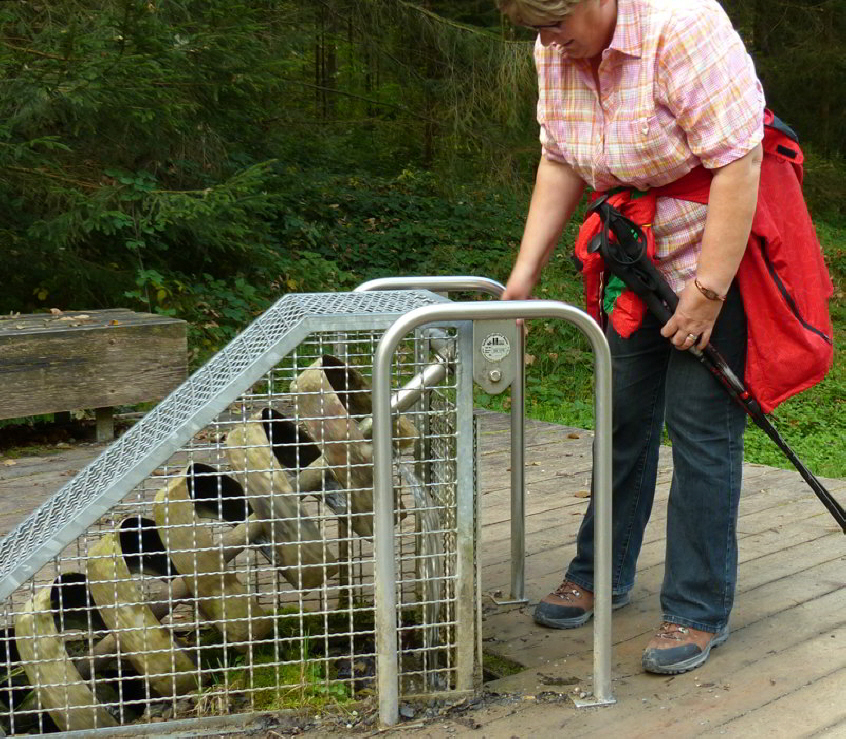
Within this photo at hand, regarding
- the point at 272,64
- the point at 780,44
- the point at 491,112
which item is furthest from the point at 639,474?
the point at 780,44

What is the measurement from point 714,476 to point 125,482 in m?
1.33

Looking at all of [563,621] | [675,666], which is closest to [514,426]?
[563,621]

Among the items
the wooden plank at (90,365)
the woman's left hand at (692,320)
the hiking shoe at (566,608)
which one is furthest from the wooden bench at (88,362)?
the woman's left hand at (692,320)

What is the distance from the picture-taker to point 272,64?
22.7 ft

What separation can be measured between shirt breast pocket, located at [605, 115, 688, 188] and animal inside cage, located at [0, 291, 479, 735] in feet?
1.66

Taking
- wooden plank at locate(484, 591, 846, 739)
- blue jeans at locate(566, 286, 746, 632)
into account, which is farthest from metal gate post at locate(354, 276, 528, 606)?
wooden plank at locate(484, 591, 846, 739)

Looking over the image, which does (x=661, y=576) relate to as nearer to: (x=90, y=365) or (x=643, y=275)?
(x=643, y=275)

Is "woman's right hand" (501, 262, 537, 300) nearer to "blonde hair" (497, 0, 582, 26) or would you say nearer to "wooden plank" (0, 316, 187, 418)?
"blonde hair" (497, 0, 582, 26)

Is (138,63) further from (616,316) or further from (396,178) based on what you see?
(396,178)

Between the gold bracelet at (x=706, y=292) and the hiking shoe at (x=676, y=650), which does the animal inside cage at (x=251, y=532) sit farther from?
the gold bracelet at (x=706, y=292)

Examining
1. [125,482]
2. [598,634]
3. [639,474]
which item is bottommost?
[598,634]

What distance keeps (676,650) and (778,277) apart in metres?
0.88

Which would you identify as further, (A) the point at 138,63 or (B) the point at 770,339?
(A) the point at 138,63

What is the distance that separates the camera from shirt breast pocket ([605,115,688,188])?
7.00 feet
